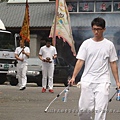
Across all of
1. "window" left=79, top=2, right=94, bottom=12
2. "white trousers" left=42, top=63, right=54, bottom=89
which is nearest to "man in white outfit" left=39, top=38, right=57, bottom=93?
"white trousers" left=42, top=63, right=54, bottom=89

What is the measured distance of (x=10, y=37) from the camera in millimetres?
22031

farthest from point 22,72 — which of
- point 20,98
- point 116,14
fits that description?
point 116,14

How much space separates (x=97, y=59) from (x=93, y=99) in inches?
23.2

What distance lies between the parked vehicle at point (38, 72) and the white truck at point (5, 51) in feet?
5.06

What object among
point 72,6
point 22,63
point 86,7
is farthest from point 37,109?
point 86,7

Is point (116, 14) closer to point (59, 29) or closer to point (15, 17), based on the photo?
point (59, 29)

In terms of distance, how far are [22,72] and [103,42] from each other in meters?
8.92

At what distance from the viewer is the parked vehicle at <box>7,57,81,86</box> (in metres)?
19.1

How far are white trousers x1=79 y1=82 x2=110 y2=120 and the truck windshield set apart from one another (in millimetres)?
15271

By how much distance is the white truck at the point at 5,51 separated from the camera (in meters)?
21.6

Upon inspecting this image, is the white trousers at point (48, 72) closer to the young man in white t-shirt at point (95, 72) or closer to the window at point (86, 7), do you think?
the young man in white t-shirt at point (95, 72)

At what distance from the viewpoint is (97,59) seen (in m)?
6.84

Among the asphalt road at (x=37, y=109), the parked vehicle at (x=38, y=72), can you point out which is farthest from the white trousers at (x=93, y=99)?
the parked vehicle at (x=38, y=72)

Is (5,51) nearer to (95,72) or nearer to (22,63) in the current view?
(22,63)
